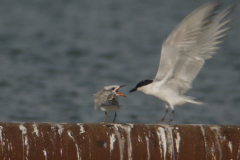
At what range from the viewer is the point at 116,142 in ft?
11.3

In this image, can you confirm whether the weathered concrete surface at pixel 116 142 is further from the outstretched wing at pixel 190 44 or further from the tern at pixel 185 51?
the outstretched wing at pixel 190 44

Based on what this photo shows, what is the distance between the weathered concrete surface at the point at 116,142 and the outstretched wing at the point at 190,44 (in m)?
1.66

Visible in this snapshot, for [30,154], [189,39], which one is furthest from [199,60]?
[30,154]

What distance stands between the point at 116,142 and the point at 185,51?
91.8 inches

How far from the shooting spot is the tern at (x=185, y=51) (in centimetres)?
512

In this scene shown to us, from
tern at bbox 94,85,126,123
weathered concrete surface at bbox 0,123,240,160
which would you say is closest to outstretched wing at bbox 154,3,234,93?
tern at bbox 94,85,126,123

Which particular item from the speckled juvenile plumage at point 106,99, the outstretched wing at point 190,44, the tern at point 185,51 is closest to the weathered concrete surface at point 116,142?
the speckled juvenile plumage at point 106,99

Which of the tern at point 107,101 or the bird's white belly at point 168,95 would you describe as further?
the bird's white belly at point 168,95

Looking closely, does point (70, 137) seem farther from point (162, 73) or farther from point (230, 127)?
point (162, 73)

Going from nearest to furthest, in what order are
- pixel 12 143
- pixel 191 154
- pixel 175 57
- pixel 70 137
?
pixel 12 143
pixel 70 137
pixel 191 154
pixel 175 57

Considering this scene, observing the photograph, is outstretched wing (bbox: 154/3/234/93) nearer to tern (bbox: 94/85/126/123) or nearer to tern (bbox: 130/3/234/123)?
tern (bbox: 130/3/234/123)

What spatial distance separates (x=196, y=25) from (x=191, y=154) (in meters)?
2.35

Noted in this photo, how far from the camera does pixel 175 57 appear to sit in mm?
5109

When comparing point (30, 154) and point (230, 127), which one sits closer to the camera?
point (30, 154)
